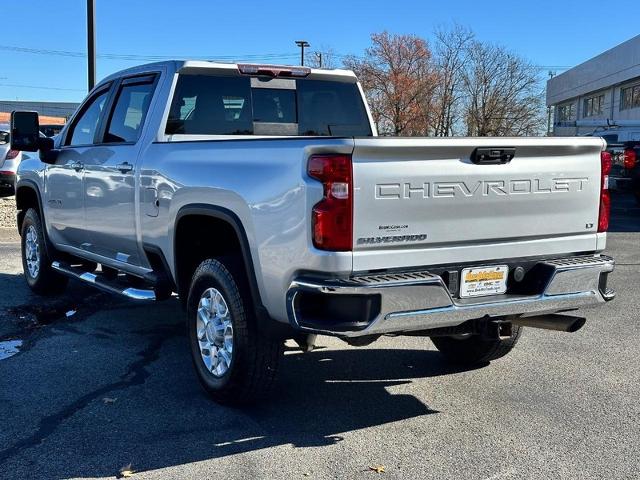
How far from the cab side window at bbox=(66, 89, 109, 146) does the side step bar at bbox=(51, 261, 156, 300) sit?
1.18 meters

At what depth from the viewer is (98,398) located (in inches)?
180

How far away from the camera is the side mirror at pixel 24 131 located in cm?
666

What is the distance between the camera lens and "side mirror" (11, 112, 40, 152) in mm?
6660

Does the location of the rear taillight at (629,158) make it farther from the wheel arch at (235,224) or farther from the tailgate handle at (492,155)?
the wheel arch at (235,224)

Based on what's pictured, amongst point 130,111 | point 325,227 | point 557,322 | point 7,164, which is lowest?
point 557,322

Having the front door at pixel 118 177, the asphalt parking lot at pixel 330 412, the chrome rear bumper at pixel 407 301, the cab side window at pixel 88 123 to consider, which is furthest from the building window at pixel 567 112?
the chrome rear bumper at pixel 407 301

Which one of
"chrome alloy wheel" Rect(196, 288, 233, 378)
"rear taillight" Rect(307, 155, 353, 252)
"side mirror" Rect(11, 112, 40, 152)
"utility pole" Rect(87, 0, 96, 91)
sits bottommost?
"chrome alloy wheel" Rect(196, 288, 233, 378)

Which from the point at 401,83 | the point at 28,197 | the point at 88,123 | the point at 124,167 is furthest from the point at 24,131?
the point at 401,83

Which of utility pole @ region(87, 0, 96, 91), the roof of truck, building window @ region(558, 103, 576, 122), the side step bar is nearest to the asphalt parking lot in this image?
the side step bar

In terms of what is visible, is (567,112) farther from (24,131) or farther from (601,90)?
(24,131)

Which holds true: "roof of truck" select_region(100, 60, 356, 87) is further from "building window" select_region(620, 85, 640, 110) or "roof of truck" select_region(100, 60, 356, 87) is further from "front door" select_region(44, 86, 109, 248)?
"building window" select_region(620, 85, 640, 110)

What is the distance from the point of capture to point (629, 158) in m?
15.8

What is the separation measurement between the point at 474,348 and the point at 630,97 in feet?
118

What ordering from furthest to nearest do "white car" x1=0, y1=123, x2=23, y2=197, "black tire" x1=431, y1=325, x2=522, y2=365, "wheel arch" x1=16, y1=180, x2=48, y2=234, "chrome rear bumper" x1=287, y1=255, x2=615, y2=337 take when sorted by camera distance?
"white car" x1=0, y1=123, x2=23, y2=197
"wheel arch" x1=16, y1=180, x2=48, y2=234
"black tire" x1=431, y1=325, x2=522, y2=365
"chrome rear bumper" x1=287, y1=255, x2=615, y2=337
